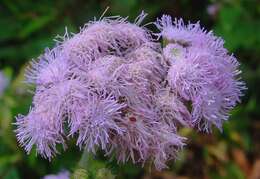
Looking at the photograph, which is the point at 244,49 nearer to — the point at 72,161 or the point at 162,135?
the point at 72,161

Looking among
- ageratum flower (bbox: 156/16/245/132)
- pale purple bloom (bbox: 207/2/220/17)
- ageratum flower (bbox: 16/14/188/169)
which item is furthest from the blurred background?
ageratum flower (bbox: 16/14/188/169)

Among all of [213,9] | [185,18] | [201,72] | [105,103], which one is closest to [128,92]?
[105,103]

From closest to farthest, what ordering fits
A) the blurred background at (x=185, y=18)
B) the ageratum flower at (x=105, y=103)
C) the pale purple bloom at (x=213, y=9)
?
the ageratum flower at (x=105, y=103) → the blurred background at (x=185, y=18) → the pale purple bloom at (x=213, y=9)

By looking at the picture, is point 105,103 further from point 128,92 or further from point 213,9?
point 213,9

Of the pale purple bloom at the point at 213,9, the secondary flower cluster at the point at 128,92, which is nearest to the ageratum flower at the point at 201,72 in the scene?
the secondary flower cluster at the point at 128,92

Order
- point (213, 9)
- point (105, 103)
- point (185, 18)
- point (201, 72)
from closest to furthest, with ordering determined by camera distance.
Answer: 1. point (105, 103)
2. point (201, 72)
3. point (213, 9)
4. point (185, 18)

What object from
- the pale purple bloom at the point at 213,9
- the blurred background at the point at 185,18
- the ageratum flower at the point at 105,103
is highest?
the pale purple bloom at the point at 213,9

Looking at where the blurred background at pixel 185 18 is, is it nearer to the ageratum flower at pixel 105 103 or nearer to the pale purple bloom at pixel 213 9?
the pale purple bloom at pixel 213 9
